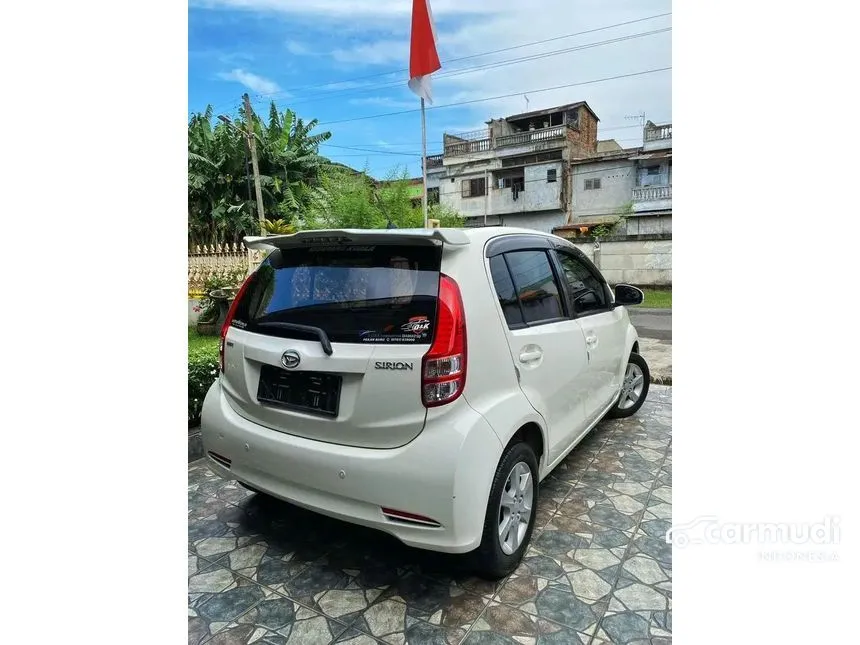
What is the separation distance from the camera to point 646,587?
7.68 ft

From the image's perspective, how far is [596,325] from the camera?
11.2 feet

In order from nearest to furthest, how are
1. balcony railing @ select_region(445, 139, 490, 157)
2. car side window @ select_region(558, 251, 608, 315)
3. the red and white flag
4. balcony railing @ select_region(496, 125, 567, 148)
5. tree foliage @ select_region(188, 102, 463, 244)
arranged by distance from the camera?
car side window @ select_region(558, 251, 608, 315), the red and white flag, tree foliage @ select_region(188, 102, 463, 244), balcony railing @ select_region(496, 125, 567, 148), balcony railing @ select_region(445, 139, 490, 157)

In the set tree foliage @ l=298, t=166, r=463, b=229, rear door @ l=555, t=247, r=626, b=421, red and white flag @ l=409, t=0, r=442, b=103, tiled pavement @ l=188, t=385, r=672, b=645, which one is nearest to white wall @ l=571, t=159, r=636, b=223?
tree foliage @ l=298, t=166, r=463, b=229

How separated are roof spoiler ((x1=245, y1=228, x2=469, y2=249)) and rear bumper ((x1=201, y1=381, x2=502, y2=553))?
0.68 meters

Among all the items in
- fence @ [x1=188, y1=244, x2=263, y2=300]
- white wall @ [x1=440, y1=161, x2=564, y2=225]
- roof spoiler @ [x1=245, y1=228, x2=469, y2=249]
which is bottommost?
roof spoiler @ [x1=245, y1=228, x2=469, y2=249]

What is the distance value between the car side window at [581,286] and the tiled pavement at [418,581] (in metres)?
1.18

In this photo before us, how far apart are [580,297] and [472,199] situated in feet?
88.9

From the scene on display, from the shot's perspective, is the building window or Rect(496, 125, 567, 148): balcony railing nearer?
Rect(496, 125, 567, 148): balcony railing

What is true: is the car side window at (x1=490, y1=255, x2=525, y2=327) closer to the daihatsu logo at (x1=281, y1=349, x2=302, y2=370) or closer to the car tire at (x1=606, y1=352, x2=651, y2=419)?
the daihatsu logo at (x1=281, y1=349, x2=302, y2=370)

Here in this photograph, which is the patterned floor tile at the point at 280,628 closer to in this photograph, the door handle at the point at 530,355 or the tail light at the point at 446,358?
the tail light at the point at 446,358

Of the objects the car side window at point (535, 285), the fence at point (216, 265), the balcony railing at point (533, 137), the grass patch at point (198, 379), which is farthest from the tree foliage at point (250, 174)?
the car side window at point (535, 285)

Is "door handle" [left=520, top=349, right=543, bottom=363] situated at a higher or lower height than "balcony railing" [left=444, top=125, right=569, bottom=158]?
lower

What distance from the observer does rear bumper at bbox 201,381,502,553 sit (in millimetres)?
2002

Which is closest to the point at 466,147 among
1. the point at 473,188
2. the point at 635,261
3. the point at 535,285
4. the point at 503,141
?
the point at 503,141
